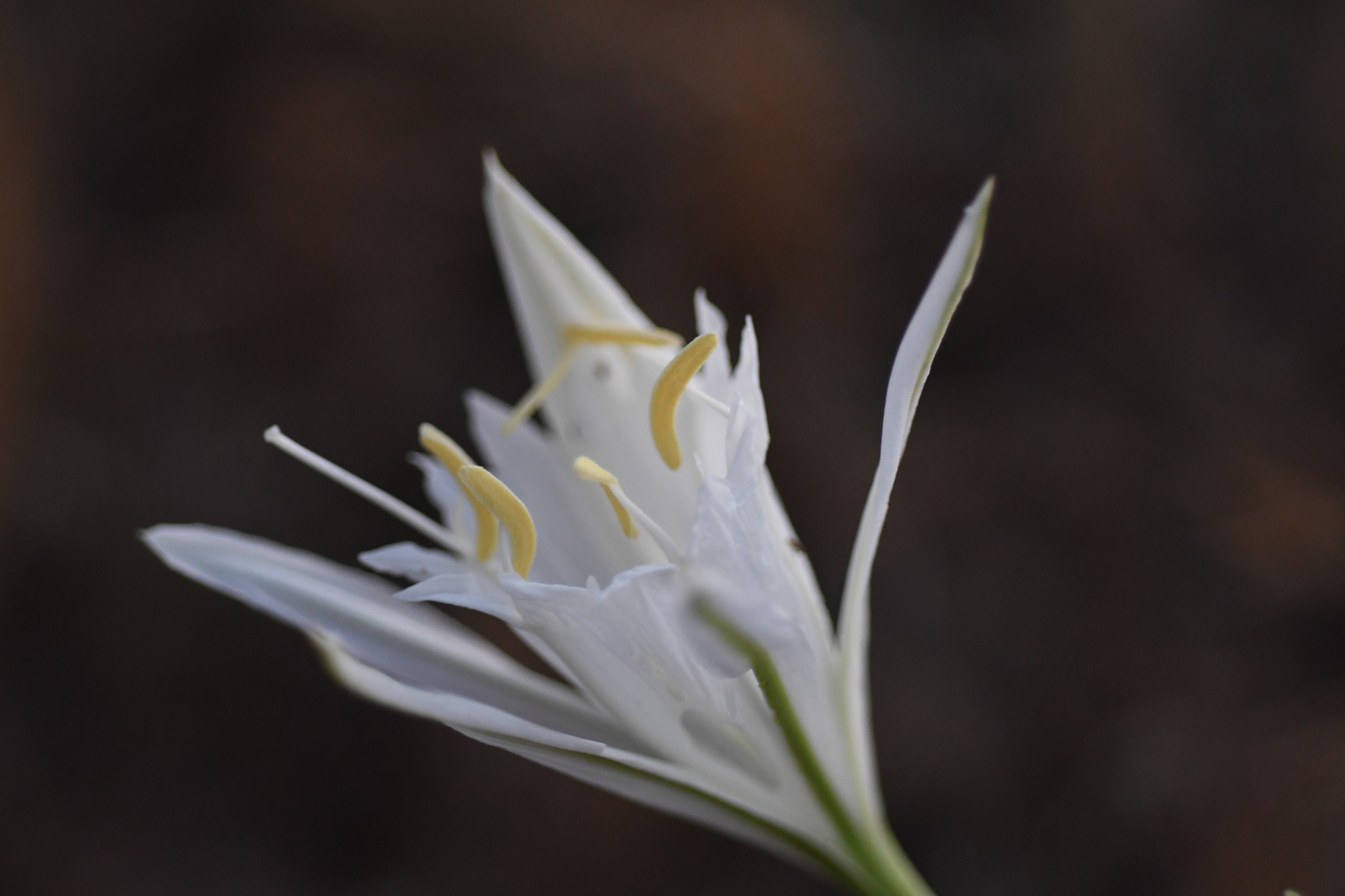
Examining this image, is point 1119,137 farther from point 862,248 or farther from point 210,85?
point 210,85

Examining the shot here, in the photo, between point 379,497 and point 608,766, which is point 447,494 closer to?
point 379,497

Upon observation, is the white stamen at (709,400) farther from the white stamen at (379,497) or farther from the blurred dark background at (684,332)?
→ the blurred dark background at (684,332)

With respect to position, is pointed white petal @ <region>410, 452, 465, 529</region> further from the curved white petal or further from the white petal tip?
the white petal tip

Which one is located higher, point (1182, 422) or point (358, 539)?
point (1182, 422)

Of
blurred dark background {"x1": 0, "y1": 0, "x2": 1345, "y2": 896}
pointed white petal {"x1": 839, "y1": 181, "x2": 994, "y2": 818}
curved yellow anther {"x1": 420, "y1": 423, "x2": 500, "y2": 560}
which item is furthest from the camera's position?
blurred dark background {"x1": 0, "y1": 0, "x2": 1345, "y2": 896}

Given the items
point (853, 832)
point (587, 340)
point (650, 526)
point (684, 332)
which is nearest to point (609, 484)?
point (650, 526)

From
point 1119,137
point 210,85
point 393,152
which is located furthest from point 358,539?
point 1119,137

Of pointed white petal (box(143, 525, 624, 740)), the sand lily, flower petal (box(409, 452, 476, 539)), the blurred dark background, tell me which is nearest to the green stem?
the sand lily

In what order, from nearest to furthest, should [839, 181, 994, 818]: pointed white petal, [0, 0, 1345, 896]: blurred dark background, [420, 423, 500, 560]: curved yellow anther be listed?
1. [839, 181, 994, 818]: pointed white petal
2. [420, 423, 500, 560]: curved yellow anther
3. [0, 0, 1345, 896]: blurred dark background
